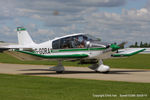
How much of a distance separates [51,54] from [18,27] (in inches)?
228

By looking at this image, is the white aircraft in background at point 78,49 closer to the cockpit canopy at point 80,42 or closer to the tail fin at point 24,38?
the cockpit canopy at point 80,42

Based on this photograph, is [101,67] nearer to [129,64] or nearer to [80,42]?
[80,42]

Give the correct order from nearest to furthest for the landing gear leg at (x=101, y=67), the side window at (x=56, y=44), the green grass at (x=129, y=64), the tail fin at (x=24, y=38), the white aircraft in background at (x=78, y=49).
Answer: the white aircraft in background at (x=78, y=49)
the landing gear leg at (x=101, y=67)
the side window at (x=56, y=44)
the tail fin at (x=24, y=38)
the green grass at (x=129, y=64)

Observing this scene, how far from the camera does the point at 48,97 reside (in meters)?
9.14

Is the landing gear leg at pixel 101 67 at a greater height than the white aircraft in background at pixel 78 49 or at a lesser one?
lesser

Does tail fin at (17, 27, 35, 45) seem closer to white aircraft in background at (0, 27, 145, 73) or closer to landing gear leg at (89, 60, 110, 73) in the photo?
white aircraft in background at (0, 27, 145, 73)

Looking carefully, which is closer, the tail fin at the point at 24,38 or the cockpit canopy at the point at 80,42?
the cockpit canopy at the point at 80,42

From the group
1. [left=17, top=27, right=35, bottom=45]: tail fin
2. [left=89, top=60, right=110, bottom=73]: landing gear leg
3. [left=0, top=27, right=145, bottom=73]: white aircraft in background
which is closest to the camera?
[left=0, top=27, right=145, bottom=73]: white aircraft in background

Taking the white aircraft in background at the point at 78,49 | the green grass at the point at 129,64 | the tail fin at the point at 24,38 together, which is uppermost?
the tail fin at the point at 24,38

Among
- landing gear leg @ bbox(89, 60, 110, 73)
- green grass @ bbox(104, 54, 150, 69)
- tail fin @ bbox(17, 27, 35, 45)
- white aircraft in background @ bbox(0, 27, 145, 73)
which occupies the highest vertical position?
tail fin @ bbox(17, 27, 35, 45)

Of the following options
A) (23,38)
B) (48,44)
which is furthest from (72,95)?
(23,38)

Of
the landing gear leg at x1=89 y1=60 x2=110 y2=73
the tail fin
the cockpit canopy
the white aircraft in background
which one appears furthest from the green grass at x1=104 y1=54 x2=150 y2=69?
the tail fin

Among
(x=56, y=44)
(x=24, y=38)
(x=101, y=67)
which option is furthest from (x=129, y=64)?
(x=56, y=44)

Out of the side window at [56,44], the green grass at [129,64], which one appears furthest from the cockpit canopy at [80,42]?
the green grass at [129,64]
